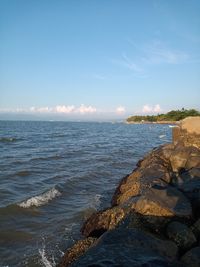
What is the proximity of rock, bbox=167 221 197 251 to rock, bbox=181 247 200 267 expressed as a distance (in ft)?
1.64

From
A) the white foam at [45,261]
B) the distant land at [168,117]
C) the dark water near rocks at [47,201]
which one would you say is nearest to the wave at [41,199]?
the dark water near rocks at [47,201]

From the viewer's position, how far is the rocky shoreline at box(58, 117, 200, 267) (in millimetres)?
4059

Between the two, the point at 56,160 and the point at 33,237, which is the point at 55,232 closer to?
the point at 33,237

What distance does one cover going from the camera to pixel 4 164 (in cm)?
1802

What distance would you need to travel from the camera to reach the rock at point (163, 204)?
610cm

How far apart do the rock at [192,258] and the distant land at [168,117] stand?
290ft

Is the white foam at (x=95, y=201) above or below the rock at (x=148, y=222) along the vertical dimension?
below

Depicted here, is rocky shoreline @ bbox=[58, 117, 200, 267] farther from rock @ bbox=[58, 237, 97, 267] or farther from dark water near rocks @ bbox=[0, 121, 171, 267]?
dark water near rocks @ bbox=[0, 121, 171, 267]

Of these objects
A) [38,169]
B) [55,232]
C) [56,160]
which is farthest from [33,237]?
[56,160]

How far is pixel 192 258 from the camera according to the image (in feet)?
15.8

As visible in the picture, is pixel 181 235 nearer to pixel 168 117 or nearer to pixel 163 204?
pixel 163 204

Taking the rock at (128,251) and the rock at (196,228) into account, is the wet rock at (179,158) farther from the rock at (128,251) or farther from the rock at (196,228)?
the rock at (128,251)

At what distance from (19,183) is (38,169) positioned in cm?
338

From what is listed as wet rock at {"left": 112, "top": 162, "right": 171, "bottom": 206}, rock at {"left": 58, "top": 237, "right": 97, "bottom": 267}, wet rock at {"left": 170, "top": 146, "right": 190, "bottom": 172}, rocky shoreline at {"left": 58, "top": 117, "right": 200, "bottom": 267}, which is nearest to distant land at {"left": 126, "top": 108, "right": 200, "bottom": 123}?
wet rock at {"left": 170, "top": 146, "right": 190, "bottom": 172}
